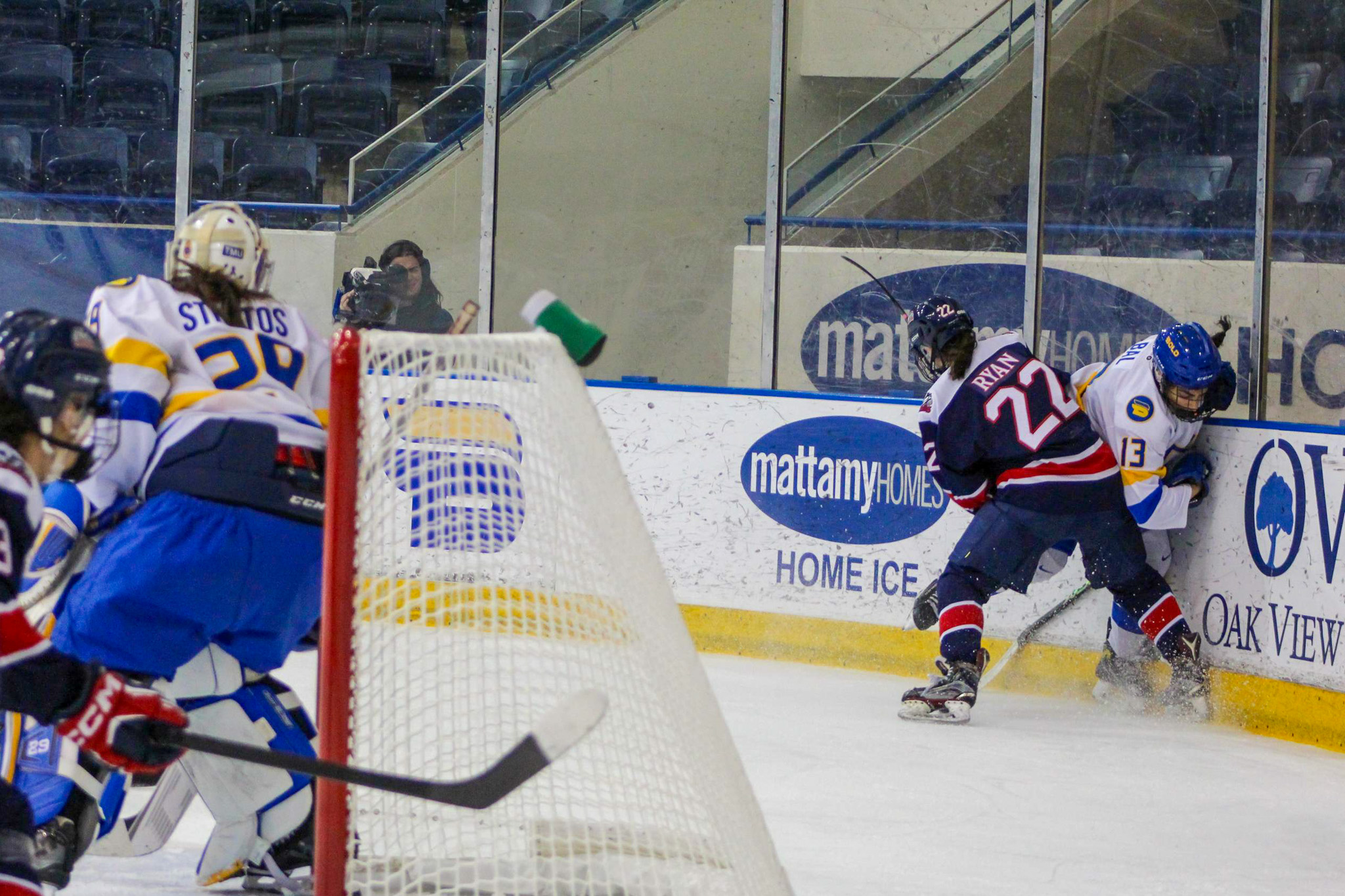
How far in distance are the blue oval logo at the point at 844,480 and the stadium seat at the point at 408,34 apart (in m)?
2.16

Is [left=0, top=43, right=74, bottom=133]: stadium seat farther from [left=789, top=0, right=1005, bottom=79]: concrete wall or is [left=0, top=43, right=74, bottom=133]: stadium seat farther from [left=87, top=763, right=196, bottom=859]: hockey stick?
[left=87, top=763, right=196, bottom=859]: hockey stick

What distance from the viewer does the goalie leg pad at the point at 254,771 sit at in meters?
2.27

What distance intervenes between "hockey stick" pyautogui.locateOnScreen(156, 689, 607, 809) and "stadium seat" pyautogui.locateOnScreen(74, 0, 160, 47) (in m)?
4.97

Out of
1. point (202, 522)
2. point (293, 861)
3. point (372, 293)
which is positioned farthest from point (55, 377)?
point (372, 293)

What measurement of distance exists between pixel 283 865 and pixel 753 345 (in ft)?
11.2

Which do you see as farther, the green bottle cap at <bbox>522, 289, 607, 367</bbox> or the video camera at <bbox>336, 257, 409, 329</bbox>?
the video camera at <bbox>336, 257, 409, 329</bbox>

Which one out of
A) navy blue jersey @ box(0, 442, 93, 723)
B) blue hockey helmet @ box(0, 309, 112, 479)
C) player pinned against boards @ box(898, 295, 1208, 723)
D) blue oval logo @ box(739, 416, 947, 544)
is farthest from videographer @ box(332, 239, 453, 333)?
navy blue jersey @ box(0, 442, 93, 723)

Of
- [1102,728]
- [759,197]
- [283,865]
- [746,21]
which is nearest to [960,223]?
[759,197]

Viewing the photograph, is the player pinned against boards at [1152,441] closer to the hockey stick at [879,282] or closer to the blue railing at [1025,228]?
the blue railing at [1025,228]

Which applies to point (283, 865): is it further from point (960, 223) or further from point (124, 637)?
point (960, 223)

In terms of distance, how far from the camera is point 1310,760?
3740mm

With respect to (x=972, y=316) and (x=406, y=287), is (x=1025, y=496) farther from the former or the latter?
(x=406, y=287)

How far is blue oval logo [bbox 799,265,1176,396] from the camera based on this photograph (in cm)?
517

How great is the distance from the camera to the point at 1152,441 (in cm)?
420
